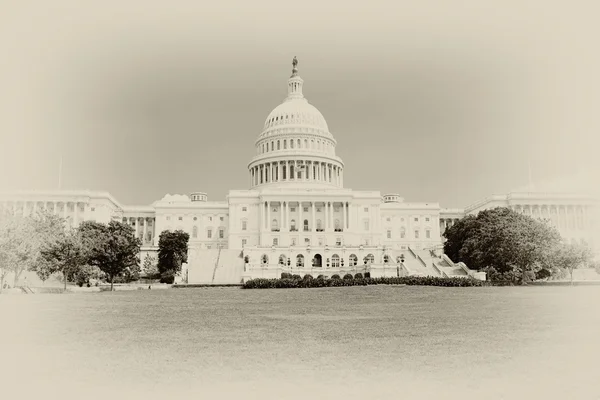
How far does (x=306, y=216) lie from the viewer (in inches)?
4835

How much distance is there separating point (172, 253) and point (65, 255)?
3483 cm

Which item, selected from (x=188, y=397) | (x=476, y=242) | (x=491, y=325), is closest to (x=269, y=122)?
(x=476, y=242)

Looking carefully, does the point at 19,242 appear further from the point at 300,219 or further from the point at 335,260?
the point at 300,219

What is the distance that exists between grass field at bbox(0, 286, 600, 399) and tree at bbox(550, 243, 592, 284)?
3734 centimetres

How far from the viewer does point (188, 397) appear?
11438 millimetres

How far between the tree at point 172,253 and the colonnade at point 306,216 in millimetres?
31681

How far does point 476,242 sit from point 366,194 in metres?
51.4

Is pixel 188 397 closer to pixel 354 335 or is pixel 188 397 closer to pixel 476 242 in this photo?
pixel 354 335

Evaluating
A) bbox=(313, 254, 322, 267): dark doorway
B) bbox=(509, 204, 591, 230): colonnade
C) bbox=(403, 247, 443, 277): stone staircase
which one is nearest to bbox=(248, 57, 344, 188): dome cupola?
bbox=(313, 254, 322, 267): dark doorway

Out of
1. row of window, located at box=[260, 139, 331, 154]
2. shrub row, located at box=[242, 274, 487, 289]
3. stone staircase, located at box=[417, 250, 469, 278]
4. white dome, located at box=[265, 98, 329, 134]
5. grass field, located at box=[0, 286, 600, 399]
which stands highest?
white dome, located at box=[265, 98, 329, 134]

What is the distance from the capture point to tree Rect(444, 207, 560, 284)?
6197 centimetres

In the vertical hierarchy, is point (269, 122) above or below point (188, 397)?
above

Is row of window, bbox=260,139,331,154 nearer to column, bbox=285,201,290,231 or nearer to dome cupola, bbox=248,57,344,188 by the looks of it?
dome cupola, bbox=248,57,344,188

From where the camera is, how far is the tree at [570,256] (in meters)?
62.6
